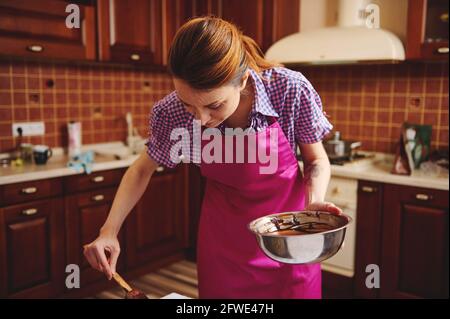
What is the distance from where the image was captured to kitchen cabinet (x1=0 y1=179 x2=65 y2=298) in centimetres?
160

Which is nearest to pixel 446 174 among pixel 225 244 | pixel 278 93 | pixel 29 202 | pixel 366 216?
pixel 366 216

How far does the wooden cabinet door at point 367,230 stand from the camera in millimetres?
1715

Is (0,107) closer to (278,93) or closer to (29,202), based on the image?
(29,202)

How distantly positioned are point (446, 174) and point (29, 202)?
1.43 meters

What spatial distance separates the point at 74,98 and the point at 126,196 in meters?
1.55

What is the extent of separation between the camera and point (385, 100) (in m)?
1.99

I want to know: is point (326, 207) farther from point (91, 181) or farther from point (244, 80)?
point (91, 181)

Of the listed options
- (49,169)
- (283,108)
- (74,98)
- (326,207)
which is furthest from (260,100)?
(74,98)

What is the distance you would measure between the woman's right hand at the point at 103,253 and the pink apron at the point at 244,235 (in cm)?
15

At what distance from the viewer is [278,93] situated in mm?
573

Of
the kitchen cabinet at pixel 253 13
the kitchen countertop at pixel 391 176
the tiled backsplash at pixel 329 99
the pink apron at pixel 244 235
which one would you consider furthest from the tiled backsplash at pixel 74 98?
the pink apron at pixel 244 235

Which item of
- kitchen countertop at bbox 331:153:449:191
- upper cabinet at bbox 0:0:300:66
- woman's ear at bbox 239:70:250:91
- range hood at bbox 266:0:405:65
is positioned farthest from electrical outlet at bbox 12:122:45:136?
woman's ear at bbox 239:70:250:91

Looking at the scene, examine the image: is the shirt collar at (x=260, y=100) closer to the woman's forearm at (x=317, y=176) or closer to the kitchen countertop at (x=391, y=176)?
the woman's forearm at (x=317, y=176)
